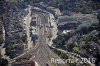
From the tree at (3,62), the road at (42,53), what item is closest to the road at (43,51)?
the road at (42,53)

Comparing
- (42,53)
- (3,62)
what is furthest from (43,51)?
(3,62)

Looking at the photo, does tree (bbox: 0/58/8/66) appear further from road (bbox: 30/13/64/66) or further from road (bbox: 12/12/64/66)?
road (bbox: 30/13/64/66)

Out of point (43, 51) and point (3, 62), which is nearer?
point (3, 62)

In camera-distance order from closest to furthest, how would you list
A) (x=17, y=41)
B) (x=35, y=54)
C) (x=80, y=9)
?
(x=35, y=54)
(x=17, y=41)
(x=80, y=9)

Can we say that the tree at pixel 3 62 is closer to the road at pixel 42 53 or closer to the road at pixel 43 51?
the road at pixel 42 53

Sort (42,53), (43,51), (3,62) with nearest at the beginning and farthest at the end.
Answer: (3,62)
(42,53)
(43,51)

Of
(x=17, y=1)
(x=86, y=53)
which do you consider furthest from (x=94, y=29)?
(x=17, y=1)

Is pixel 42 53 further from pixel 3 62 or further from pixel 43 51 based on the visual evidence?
pixel 3 62

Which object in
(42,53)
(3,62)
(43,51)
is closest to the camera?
(3,62)

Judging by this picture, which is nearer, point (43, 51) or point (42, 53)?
point (42, 53)

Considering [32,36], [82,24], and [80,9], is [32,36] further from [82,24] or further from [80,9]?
[80,9]

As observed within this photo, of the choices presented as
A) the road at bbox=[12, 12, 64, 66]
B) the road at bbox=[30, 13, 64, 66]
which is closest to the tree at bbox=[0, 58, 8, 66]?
the road at bbox=[12, 12, 64, 66]
